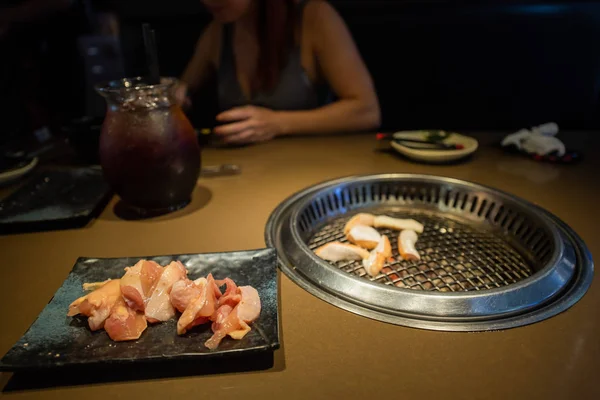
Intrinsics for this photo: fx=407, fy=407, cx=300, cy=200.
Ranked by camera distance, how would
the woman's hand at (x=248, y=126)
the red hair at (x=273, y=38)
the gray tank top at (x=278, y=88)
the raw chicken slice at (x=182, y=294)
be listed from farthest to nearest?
the gray tank top at (x=278, y=88) < the red hair at (x=273, y=38) < the woman's hand at (x=248, y=126) < the raw chicken slice at (x=182, y=294)

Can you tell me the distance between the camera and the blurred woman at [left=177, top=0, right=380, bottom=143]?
8.11ft

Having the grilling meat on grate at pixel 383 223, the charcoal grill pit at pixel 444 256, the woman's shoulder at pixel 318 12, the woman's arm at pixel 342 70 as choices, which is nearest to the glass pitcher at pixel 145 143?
the charcoal grill pit at pixel 444 256

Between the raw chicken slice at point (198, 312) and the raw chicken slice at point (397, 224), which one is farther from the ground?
the raw chicken slice at point (198, 312)

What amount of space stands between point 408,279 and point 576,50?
2934mm

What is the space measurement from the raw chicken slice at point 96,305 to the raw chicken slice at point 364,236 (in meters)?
0.75

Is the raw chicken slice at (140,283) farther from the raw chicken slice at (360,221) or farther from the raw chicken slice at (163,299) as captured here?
the raw chicken slice at (360,221)

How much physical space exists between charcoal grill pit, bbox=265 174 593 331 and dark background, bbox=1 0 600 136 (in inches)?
78.1

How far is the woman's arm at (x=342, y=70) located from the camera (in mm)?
2531

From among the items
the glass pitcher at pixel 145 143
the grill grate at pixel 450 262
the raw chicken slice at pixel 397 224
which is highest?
the glass pitcher at pixel 145 143

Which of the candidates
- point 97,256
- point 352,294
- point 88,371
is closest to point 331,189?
point 352,294

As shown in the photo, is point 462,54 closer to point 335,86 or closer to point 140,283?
point 335,86

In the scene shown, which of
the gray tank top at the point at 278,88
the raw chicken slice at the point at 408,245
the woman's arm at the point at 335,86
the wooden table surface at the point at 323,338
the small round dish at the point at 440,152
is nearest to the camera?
the wooden table surface at the point at 323,338

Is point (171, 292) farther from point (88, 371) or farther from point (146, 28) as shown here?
point (146, 28)

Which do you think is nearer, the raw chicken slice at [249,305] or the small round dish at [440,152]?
the raw chicken slice at [249,305]
